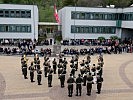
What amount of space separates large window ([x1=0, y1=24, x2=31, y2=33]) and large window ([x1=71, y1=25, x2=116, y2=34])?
7.75m

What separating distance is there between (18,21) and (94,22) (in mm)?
12957

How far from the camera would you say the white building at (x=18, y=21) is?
46.1m

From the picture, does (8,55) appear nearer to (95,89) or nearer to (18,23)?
(18,23)

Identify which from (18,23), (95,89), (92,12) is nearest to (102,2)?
(92,12)

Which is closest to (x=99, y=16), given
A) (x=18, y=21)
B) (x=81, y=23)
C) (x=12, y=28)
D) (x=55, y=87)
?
(x=81, y=23)

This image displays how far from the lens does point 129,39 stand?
50.7 meters

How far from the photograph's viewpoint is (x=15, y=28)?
46938 mm

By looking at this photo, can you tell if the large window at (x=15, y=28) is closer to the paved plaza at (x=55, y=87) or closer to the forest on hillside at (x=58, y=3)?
the paved plaza at (x=55, y=87)

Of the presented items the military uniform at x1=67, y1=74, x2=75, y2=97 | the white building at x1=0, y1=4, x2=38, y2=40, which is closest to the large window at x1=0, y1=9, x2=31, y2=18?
the white building at x1=0, y1=4, x2=38, y2=40

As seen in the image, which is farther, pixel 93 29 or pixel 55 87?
pixel 93 29

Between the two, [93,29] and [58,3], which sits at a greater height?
[58,3]

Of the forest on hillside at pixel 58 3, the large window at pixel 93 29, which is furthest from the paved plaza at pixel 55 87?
the forest on hillside at pixel 58 3

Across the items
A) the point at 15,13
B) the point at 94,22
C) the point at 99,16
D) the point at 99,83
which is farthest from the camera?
the point at 99,16

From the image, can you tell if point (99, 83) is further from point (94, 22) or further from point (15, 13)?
point (94, 22)
